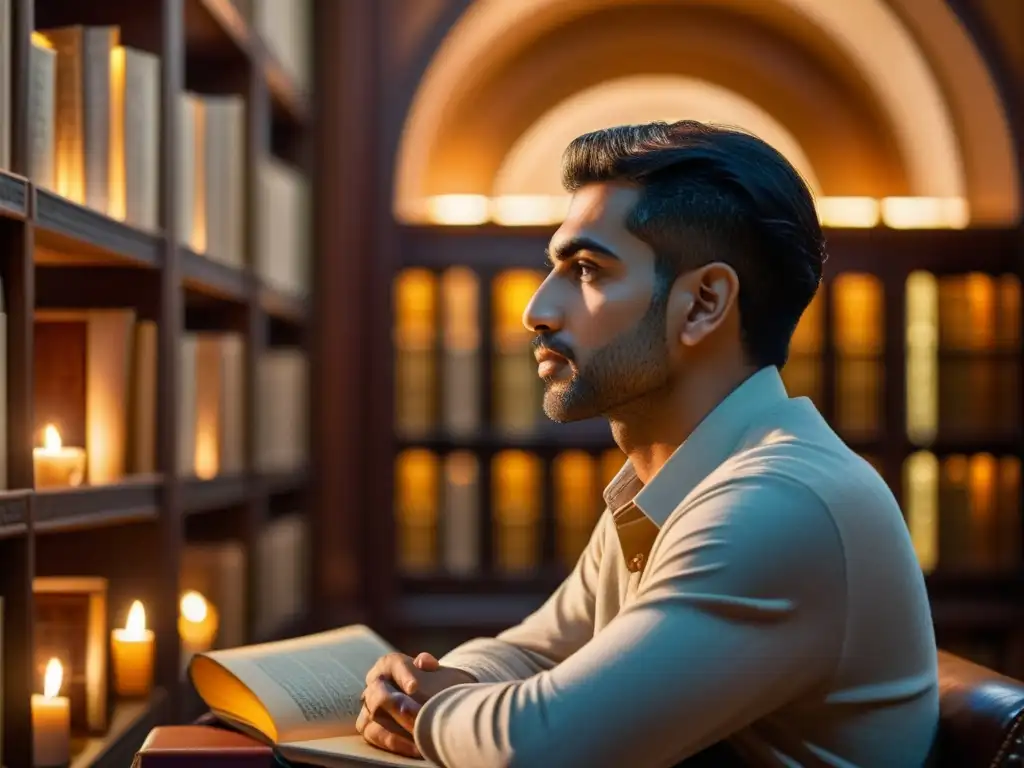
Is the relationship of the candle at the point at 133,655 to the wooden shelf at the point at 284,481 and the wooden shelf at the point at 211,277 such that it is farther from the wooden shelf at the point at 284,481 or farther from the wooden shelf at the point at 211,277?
the wooden shelf at the point at 284,481

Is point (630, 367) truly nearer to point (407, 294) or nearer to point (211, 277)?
point (211, 277)

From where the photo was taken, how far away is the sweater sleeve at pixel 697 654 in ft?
3.85

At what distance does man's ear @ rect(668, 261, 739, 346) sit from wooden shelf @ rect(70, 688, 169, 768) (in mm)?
1294

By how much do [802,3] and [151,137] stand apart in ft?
11.5

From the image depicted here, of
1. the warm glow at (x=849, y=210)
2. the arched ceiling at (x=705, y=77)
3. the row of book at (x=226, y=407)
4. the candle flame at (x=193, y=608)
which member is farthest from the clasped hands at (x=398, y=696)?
the arched ceiling at (x=705, y=77)

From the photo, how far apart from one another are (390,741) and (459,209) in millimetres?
3997

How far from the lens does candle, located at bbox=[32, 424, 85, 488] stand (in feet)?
7.14

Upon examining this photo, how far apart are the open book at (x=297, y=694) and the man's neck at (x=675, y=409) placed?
0.40 m

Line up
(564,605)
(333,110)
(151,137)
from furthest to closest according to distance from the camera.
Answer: (333,110) → (151,137) → (564,605)

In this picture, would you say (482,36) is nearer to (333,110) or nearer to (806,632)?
(333,110)

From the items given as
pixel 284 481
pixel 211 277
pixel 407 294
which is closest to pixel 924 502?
pixel 407 294

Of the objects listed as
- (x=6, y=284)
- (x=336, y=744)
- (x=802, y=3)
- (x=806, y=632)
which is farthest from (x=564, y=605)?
(x=802, y=3)

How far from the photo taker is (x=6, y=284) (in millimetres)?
1898

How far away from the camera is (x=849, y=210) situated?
5.30 metres
